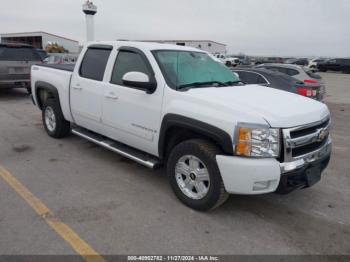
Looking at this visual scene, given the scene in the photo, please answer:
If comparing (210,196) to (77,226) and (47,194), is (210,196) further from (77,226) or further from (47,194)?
(47,194)

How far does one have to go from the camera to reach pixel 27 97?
12.0 metres

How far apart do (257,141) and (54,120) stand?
445 cm

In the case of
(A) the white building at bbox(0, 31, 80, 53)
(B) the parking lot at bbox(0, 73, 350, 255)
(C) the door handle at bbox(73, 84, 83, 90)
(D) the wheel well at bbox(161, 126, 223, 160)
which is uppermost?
(A) the white building at bbox(0, 31, 80, 53)

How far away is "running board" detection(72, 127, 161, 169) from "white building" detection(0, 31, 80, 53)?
185 feet

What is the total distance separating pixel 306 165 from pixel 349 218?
927 millimetres

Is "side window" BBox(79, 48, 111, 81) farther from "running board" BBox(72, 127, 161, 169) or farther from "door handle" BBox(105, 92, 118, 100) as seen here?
"running board" BBox(72, 127, 161, 169)

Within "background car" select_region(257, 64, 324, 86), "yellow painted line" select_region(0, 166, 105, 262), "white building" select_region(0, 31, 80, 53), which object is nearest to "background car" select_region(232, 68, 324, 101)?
"background car" select_region(257, 64, 324, 86)

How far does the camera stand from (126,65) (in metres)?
4.54

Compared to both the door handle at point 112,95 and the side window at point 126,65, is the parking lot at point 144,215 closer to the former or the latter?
the door handle at point 112,95

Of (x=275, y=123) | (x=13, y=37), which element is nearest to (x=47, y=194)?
(x=275, y=123)

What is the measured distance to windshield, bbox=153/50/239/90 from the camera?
401 cm

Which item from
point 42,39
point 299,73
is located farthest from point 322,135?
point 42,39

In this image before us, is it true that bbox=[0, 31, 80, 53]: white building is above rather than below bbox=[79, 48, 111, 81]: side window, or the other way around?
above

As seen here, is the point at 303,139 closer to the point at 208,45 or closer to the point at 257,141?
the point at 257,141
